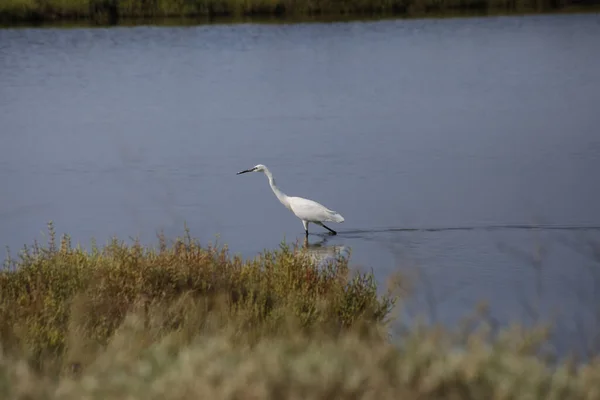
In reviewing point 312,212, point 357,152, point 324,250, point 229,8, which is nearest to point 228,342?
point 324,250

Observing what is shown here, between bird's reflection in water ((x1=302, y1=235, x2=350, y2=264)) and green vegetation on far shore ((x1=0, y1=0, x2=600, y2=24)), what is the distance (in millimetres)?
30947

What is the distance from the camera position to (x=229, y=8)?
143 ft

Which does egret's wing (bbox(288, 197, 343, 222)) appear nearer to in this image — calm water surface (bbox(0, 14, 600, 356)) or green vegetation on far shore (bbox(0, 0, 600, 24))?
calm water surface (bbox(0, 14, 600, 356))

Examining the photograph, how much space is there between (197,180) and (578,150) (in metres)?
5.66

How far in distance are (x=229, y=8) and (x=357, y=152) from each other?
1080 inches

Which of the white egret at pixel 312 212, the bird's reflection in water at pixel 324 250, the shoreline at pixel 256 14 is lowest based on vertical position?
the bird's reflection in water at pixel 324 250

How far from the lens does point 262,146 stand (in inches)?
716

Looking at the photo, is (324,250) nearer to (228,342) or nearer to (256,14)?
(228,342)

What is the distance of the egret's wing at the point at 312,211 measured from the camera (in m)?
12.1

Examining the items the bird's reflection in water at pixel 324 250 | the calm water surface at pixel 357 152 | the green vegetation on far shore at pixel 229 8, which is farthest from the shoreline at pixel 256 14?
the bird's reflection in water at pixel 324 250

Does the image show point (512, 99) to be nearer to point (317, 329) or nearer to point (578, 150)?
point (578, 150)

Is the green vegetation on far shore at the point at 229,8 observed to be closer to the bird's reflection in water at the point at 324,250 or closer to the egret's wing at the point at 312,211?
the egret's wing at the point at 312,211

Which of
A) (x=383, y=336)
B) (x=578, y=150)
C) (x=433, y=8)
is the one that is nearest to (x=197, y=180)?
(x=578, y=150)

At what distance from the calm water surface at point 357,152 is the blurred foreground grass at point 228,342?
76cm
